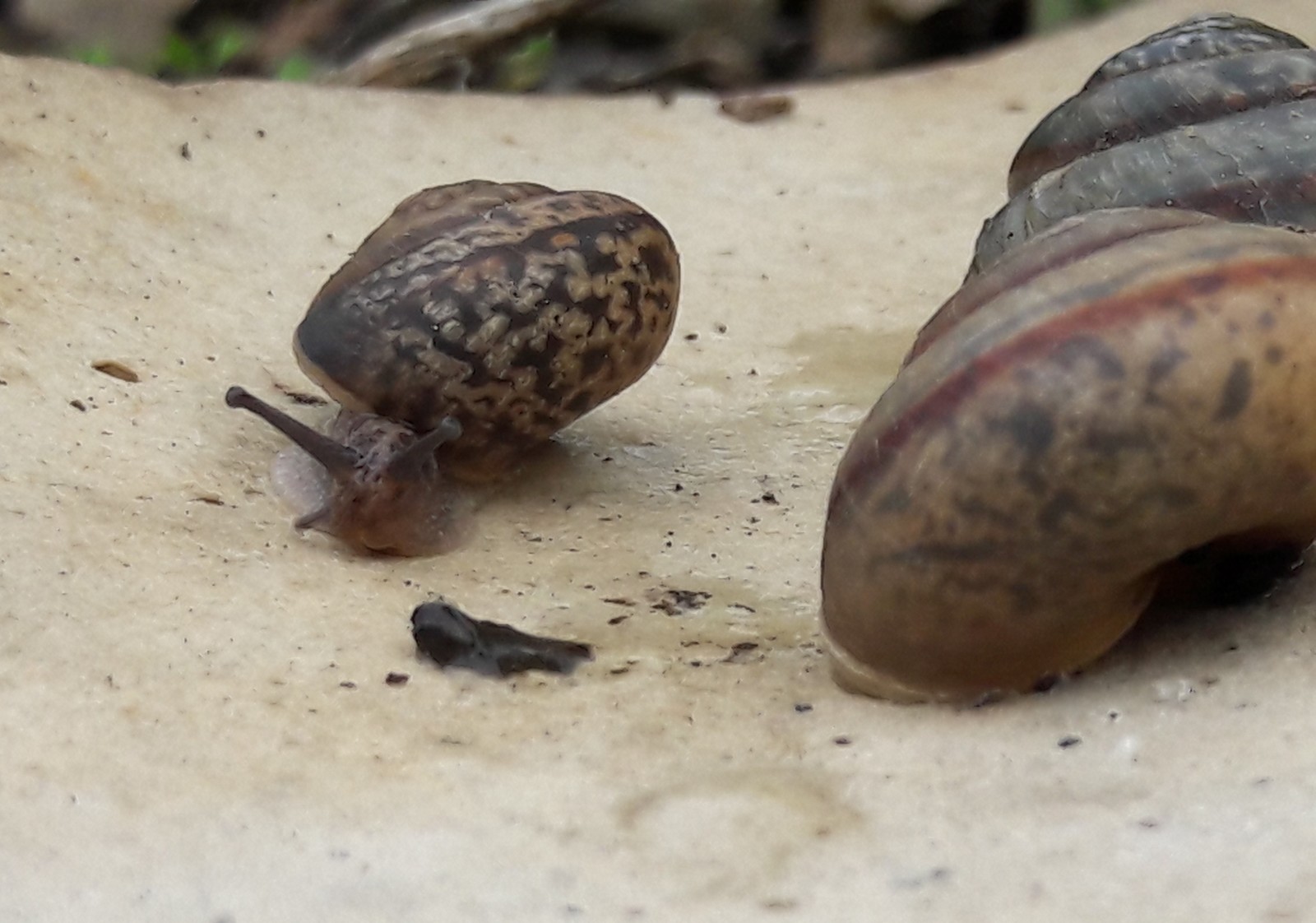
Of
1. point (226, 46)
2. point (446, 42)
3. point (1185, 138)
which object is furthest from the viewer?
point (226, 46)

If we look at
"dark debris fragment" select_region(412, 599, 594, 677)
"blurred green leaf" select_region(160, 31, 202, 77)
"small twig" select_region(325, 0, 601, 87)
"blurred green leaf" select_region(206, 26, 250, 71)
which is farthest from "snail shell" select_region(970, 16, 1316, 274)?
"blurred green leaf" select_region(160, 31, 202, 77)

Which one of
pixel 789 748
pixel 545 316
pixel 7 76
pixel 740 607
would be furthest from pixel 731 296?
pixel 789 748

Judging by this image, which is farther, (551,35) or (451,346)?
(551,35)

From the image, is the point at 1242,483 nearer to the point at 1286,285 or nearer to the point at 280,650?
the point at 1286,285

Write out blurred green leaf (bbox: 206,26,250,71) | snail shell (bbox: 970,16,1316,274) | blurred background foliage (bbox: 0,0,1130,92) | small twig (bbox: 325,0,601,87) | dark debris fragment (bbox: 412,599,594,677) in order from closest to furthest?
dark debris fragment (bbox: 412,599,594,677) < snail shell (bbox: 970,16,1316,274) < small twig (bbox: 325,0,601,87) < blurred background foliage (bbox: 0,0,1130,92) < blurred green leaf (bbox: 206,26,250,71)

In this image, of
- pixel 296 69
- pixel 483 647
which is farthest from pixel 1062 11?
pixel 483 647

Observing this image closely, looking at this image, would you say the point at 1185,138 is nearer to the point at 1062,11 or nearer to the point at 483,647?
the point at 483,647

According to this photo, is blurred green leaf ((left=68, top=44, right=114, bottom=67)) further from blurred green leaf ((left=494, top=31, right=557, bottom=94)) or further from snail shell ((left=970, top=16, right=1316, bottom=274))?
snail shell ((left=970, top=16, right=1316, bottom=274))
